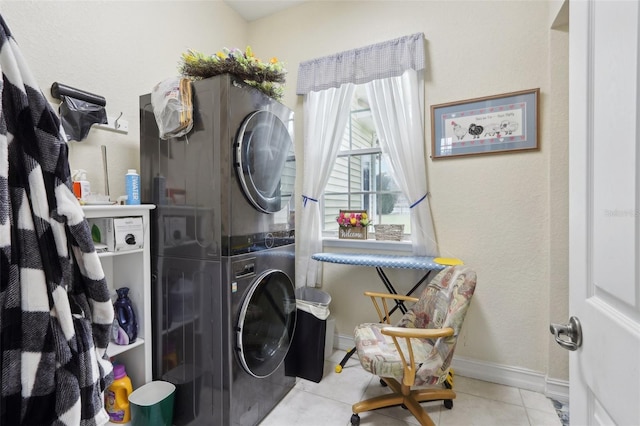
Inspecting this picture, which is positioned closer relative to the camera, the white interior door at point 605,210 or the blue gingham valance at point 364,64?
the white interior door at point 605,210

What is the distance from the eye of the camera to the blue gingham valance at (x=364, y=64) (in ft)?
7.11

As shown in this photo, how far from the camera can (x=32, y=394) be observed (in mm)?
699

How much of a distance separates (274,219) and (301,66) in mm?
1586

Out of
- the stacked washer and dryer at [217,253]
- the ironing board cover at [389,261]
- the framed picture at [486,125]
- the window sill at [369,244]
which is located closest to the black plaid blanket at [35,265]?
the stacked washer and dryer at [217,253]

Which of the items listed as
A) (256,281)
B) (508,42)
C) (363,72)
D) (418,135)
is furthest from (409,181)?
(256,281)

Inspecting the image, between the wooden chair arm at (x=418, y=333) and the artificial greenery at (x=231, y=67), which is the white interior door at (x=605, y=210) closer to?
the wooden chair arm at (x=418, y=333)

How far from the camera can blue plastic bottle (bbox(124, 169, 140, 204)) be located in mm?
1579

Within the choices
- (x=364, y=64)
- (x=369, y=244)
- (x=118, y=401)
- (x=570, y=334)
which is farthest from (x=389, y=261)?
(x=118, y=401)

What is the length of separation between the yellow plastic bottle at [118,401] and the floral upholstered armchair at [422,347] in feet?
3.98

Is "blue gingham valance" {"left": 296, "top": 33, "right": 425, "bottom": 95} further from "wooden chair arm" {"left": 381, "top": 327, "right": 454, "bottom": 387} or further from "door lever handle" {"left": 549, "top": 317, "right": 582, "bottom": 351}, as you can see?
"door lever handle" {"left": 549, "top": 317, "right": 582, "bottom": 351}

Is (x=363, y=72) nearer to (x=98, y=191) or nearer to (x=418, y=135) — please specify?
(x=418, y=135)

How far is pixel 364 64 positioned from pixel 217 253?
6.23 feet

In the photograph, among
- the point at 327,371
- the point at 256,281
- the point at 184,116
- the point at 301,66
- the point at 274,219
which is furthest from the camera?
the point at 301,66

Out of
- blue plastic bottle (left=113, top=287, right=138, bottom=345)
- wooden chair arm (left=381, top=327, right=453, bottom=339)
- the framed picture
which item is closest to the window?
the framed picture
